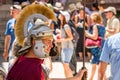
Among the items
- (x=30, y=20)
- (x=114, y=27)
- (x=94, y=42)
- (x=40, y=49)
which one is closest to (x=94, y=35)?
(x=94, y=42)

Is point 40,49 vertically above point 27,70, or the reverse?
point 40,49

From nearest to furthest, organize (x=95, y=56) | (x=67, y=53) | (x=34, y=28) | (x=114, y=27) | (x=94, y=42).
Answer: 1. (x=34, y=28)
2. (x=114, y=27)
3. (x=67, y=53)
4. (x=95, y=56)
5. (x=94, y=42)

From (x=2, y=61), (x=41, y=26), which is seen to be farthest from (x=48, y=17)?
(x=2, y=61)

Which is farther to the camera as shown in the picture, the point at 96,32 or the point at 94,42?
the point at 94,42

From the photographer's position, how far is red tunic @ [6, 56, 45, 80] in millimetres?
3537

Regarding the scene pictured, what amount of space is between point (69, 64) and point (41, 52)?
5.91 m

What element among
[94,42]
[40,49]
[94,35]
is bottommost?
[94,42]

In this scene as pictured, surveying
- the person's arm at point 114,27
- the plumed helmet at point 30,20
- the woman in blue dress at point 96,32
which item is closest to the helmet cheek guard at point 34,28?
the plumed helmet at point 30,20

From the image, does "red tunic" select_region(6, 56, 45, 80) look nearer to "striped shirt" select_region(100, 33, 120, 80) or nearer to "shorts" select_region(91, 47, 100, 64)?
"striped shirt" select_region(100, 33, 120, 80)

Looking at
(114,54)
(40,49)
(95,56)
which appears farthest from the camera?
(95,56)

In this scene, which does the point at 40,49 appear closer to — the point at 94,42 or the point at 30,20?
the point at 30,20

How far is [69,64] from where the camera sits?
9.62 metres

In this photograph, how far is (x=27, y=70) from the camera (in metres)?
3.55

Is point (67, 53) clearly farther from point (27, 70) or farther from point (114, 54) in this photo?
point (27, 70)
